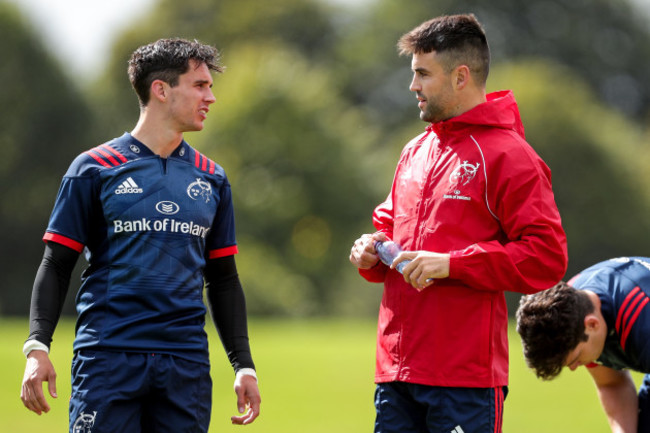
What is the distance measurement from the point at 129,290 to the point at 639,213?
43.7 metres

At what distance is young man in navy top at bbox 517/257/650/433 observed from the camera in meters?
5.03

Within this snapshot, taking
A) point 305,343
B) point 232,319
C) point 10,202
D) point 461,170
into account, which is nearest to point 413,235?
point 461,170

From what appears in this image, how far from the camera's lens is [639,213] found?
45.3m

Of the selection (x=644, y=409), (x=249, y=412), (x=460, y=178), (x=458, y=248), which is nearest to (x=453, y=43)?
(x=460, y=178)

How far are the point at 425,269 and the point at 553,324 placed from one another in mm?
1078

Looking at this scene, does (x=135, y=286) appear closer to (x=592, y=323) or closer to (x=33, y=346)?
(x=33, y=346)

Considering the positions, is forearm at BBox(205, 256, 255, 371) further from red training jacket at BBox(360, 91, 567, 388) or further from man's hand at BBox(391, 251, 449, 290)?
man's hand at BBox(391, 251, 449, 290)

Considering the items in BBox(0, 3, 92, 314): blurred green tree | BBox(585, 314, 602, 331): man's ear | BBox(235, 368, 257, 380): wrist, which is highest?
BBox(0, 3, 92, 314): blurred green tree

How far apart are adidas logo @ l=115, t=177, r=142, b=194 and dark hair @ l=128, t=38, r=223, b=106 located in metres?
0.48

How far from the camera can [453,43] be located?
4.74 metres

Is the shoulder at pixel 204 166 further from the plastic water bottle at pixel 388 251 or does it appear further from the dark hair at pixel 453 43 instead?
the dark hair at pixel 453 43

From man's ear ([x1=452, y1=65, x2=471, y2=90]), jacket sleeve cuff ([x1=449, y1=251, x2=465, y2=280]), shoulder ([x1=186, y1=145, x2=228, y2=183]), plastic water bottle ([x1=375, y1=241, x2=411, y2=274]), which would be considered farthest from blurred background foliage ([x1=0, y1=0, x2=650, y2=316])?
jacket sleeve cuff ([x1=449, y1=251, x2=465, y2=280])

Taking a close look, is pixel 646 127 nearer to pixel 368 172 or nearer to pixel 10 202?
pixel 368 172

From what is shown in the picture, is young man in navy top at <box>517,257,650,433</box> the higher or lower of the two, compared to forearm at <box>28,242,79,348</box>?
lower
